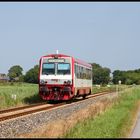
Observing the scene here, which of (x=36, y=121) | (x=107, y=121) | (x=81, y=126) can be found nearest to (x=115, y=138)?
(x=81, y=126)

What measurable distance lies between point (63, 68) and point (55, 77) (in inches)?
33.5

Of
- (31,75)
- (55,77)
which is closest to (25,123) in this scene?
(55,77)

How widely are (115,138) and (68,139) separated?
4.85 feet

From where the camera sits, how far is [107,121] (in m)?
18.9

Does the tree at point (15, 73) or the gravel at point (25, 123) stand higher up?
the tree at point (15, 73)

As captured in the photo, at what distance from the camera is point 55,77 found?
34250mm

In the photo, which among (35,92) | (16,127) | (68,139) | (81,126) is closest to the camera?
(68,139)

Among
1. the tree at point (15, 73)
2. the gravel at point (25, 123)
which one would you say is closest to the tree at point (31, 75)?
the tree at point (15, 73)

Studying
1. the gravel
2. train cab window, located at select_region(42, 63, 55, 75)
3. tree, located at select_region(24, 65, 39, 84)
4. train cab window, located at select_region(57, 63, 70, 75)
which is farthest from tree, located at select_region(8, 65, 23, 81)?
the gravel

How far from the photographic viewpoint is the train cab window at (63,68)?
34188 mm

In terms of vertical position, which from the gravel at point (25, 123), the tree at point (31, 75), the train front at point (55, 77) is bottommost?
the gravel at point (25, 123)

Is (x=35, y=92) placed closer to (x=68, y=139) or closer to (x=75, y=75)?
(x=75, y=75)

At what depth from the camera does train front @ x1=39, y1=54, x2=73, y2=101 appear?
33938 mm

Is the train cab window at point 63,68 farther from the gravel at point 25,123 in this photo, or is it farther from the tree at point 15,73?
the tree at point 15,73
